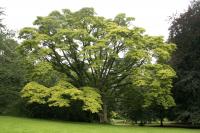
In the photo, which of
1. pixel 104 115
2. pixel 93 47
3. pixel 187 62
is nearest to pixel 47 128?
pixel 93 47

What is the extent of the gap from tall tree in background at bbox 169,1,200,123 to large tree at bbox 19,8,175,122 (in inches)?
93.9

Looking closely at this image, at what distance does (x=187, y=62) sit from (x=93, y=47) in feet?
35.1

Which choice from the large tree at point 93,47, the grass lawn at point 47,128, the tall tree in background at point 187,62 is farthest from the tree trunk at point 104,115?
the grass lawn at point 47,128

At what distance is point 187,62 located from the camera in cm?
3906

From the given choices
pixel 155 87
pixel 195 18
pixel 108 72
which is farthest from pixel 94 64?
pixel 195 18

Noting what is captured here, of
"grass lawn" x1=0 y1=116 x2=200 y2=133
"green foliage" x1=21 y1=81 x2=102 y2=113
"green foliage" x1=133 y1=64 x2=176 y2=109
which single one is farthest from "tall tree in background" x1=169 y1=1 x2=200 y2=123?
"green foliage" x1=21 y1=81 x2=102 y2=113

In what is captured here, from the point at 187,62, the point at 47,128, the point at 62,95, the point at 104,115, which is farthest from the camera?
the point at 187,62

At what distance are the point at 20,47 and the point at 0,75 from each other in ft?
10.9

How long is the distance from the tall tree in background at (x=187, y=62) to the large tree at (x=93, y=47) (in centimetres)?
239

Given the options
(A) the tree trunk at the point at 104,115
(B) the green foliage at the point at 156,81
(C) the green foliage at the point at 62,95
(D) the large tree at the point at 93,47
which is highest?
(D) the large tree at the point at 93,47

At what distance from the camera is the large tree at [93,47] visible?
35562 mm

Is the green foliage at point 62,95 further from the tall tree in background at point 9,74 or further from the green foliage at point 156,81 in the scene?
the green foliage at point 156,81

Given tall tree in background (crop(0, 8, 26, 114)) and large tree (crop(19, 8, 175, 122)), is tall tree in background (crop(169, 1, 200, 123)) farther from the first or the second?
tall tree in background (crop(0, 8, 26, 114))

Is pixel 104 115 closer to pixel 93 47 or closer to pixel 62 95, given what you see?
pixel 62 95
